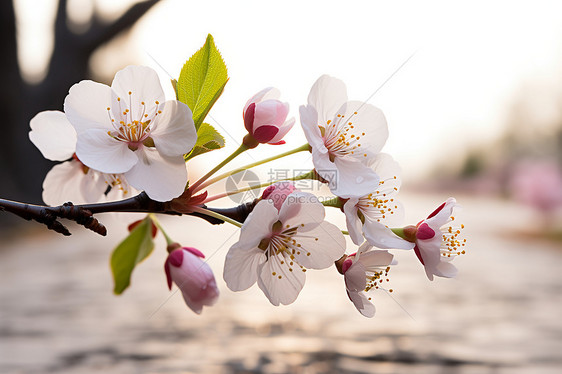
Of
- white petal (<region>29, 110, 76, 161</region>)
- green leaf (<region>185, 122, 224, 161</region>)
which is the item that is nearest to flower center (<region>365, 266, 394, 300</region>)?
green leaf (<region>185, 122, 224, 161</region>)

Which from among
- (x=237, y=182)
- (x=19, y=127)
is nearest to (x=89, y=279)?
(x=237, y=182)

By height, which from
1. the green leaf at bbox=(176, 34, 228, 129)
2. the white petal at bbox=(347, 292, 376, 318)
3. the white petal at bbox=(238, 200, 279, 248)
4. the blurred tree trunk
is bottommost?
the blurred tree trunk

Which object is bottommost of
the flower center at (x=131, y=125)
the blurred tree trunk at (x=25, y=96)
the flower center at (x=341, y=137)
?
the blurred tree trunk at (x=25, y=96)

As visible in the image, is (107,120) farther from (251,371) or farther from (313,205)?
(251,371)

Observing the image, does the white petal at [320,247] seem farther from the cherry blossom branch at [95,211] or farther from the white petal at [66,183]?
→ the white petal at [66,183]

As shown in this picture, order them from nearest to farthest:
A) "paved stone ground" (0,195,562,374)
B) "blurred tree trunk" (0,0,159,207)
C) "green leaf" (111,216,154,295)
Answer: "green leaf" (111,216,154,295)
"paved stone ground" (0,195,562,374)
"blurred tree trunk" (0,0,159,207)

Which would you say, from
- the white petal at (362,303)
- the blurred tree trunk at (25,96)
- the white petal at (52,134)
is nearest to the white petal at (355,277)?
the white petal at (362,303)

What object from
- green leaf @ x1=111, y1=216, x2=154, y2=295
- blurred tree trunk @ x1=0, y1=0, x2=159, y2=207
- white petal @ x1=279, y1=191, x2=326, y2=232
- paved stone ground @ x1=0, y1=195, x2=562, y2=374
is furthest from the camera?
blurred tree trunk @ x1=0, y1=0, x2=159, y2=207

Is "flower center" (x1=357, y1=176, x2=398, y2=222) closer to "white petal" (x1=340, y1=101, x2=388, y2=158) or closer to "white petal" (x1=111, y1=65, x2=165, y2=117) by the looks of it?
"white petal" (x1=340, y1=101, x2=388, y2=158)
